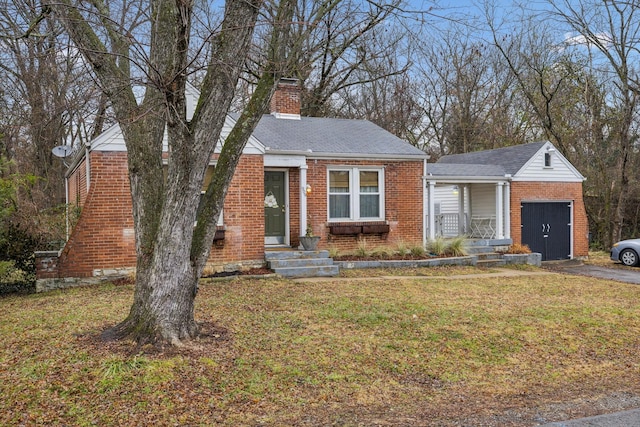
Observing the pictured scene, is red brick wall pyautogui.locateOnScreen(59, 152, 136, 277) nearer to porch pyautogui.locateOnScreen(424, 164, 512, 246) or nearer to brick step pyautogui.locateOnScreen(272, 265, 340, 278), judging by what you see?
brick step pyautogui.locateOnScreen(272, 265, 340, 278)

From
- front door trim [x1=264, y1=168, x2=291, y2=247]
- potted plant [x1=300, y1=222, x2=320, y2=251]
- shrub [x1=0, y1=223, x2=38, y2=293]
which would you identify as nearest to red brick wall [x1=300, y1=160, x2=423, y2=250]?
front door trim [x1=264, y1=168, x2=291, y2=247]

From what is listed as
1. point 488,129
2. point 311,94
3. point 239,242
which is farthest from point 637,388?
point 488,129

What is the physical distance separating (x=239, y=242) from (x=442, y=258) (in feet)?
18.8

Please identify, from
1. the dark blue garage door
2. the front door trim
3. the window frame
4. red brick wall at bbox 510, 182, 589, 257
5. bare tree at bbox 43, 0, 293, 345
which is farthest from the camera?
the dark blue garage door

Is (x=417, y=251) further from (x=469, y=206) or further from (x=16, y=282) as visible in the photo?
(x=16, y=282)

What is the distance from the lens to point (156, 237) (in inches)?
230

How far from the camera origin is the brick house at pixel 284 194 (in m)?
11.2

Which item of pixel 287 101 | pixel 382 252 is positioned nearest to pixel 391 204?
pixel 382 252

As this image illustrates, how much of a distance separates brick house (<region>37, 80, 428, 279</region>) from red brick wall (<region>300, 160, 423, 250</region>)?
0.10 feet

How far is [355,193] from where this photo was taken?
590 inches

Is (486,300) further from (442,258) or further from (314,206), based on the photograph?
(314,206)

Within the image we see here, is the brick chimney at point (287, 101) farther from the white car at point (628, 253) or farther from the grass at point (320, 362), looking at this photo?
the white car at point (628, 253)

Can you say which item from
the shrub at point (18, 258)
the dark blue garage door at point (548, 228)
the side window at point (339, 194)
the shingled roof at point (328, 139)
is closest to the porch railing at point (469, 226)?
the dark blue garage door at point (548, 228)

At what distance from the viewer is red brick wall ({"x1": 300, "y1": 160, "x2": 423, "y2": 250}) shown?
47.8ft
